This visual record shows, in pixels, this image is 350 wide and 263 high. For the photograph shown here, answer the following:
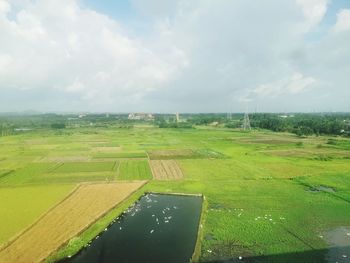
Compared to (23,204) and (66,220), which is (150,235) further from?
(23,204)

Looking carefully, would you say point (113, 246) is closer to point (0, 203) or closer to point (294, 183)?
point (0, 203)

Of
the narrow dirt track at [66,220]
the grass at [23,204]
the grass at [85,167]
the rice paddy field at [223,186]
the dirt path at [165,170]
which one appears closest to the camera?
the narrow dirt track at [66,220]

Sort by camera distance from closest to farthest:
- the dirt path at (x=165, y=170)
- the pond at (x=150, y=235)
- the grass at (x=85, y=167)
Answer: the pond at (x=150, y=235), the dirt path at (x=165, y=170), the grass at (x=85, y=167)

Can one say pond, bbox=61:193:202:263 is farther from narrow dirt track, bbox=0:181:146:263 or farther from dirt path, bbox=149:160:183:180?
dirt path, bbox=149:160:183:180

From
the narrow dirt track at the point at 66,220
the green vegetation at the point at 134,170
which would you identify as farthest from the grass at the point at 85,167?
the narrow dirt track at the point at 66,220

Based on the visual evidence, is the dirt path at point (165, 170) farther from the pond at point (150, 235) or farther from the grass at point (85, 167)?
the pond at point (150, 235)

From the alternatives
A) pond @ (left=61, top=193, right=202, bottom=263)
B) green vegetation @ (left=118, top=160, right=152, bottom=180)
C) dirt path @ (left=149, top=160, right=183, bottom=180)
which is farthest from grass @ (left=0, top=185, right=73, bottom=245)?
dirt path @ (left=149, top=160, right=183, bottom=180)

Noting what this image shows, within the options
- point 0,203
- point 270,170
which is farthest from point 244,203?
point 0,203
